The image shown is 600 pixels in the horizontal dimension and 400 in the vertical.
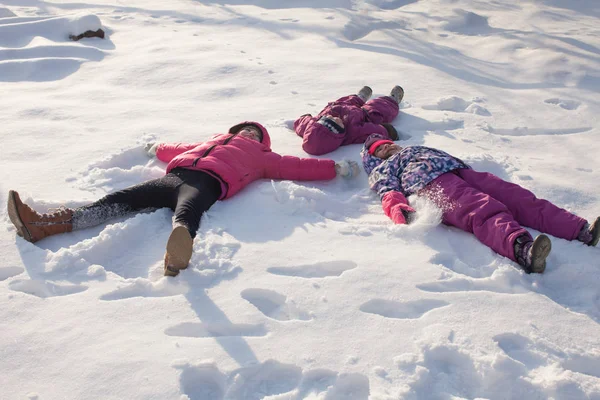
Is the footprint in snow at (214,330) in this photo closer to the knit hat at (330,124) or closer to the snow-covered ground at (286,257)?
the snow-covered ground at (286,257)

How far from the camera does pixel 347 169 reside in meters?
3.45

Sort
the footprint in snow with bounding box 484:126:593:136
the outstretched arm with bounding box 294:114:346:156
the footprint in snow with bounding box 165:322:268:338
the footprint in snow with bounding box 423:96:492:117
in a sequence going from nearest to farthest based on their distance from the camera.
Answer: the footprint in snow with bounding box 165:322:268:338 < the outstretched arm with bounding box 294:114:346:156 < the footprint in snow with bounding box 484:126:593:136 < the footprint in snow with bounding box 423:96:492:117

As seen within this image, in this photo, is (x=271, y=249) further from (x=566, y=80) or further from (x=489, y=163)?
(x=566, y=80)

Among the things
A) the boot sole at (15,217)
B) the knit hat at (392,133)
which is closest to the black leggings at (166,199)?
the boot sole at (15,217)

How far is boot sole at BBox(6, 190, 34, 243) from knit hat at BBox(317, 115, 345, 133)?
2.09 meters

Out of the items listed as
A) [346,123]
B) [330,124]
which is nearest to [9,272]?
[330,124]

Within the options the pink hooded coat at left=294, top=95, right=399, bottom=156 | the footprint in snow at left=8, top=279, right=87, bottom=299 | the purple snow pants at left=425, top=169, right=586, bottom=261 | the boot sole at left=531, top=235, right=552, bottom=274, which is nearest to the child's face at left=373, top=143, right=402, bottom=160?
the pink hooded coat at left=294, top=95, right=399, bottom=156

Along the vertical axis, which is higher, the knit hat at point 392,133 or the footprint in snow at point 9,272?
the knit hat at point 392,133

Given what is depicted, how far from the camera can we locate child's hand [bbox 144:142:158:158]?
3619 millimetres

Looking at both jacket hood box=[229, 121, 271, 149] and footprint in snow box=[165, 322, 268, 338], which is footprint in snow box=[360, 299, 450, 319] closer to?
footprint in snow box=[165, 322, 268, 338]

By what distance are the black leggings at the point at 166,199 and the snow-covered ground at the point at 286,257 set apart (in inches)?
3.2

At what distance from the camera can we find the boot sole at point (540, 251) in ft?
7.91

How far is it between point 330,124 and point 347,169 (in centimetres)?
58

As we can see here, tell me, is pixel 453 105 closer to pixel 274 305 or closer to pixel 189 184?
pixel 189 184
